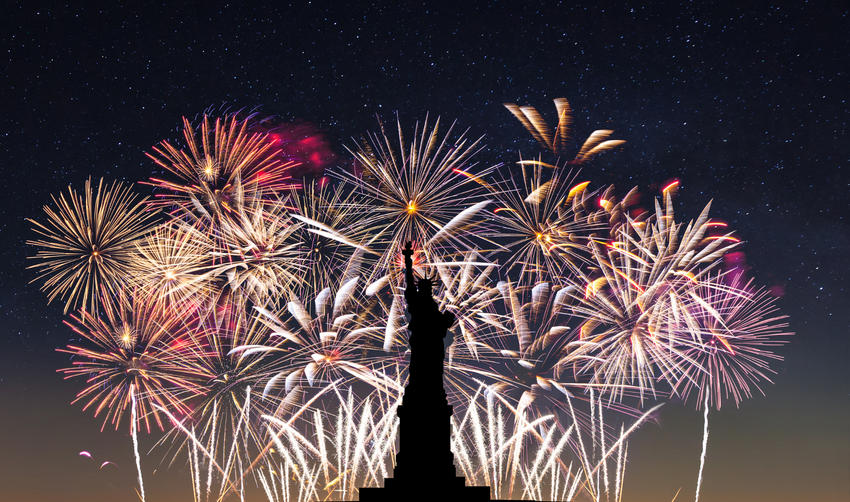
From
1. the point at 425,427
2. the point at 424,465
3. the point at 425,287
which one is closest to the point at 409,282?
the point at 425,287

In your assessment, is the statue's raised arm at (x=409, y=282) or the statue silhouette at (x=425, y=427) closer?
the statue silhouette at (x=425, y=427)

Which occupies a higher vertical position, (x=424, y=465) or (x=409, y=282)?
(x=409, y=282)

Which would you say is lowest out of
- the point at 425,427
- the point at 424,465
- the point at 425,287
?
the point at 424,465

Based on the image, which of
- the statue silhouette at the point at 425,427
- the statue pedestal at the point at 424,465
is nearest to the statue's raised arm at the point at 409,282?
the statue silhouette at the point at 425,427

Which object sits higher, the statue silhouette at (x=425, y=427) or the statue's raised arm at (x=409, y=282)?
the statue's raised arm at (x=409, y=282)

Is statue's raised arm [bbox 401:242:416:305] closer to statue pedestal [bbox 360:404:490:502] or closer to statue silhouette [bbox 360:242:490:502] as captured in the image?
statue silhouette [bbox 360:242:490:502]

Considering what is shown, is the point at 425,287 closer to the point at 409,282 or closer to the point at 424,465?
the point at 409,282

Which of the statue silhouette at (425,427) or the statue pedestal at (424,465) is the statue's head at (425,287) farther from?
the statue pedestal at (424,465)

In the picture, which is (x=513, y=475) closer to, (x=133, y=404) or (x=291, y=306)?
(x=291, y=306)

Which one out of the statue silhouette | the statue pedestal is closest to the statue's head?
the statue silhouette
